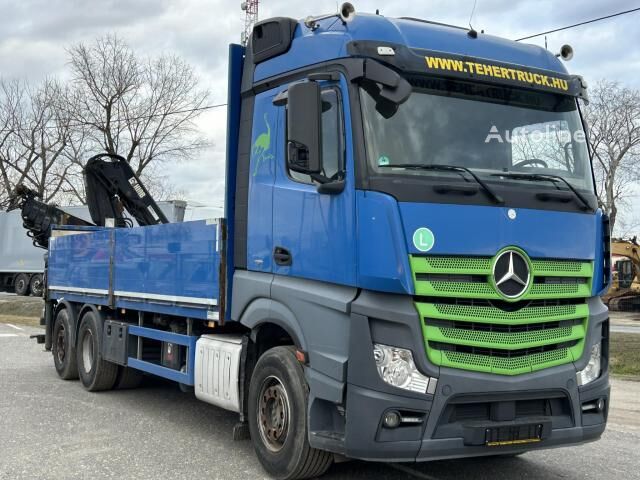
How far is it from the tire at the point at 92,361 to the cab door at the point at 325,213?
4.48 m

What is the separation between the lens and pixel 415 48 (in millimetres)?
4977

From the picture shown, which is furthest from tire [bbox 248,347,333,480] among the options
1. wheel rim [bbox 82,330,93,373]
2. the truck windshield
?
wheel rim [bbox 82,330,93,373]

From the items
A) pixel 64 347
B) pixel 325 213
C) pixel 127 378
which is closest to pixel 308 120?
pixel 325 213

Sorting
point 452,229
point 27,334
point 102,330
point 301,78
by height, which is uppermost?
point 301,78

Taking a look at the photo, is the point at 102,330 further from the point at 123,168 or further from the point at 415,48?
the point at 415,48

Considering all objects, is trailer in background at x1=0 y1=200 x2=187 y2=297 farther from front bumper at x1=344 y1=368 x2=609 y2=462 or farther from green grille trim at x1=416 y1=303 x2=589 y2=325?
green grille trim at x1=416 y1=303 x2=589 y2=325

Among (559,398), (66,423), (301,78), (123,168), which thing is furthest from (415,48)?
(123,168)

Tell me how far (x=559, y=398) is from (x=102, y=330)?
6.03 metres

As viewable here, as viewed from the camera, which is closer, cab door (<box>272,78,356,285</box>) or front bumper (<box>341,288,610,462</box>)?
front bumper (<box>341,288,610,462</box>)

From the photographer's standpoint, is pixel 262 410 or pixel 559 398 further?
pixel 262 410

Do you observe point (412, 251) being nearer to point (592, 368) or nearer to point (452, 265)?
point (452, 265)

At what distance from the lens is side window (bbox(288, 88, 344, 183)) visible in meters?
4.87

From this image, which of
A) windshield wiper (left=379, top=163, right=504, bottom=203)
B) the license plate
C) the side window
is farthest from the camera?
the side window

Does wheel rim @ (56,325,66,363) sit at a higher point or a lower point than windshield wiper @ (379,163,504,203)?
lower
